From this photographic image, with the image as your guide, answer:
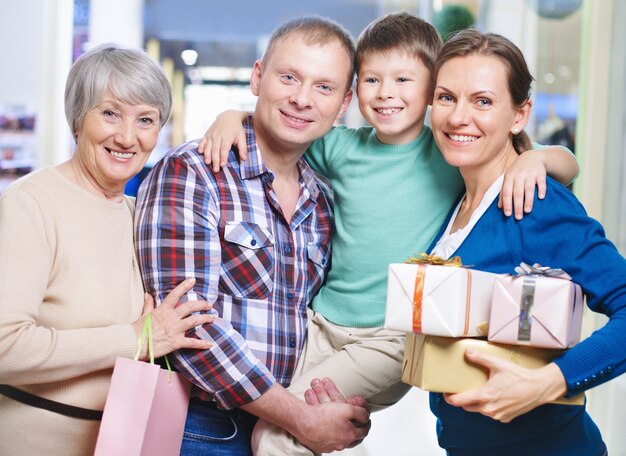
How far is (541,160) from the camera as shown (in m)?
1.74

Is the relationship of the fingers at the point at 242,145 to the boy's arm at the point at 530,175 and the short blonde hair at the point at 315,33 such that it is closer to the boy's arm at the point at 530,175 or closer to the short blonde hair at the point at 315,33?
the short blonde hair at the point at 315,33

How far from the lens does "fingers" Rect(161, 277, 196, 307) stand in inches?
71.6

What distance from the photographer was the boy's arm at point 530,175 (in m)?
1.64

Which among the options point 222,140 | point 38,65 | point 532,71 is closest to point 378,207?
point 222,140

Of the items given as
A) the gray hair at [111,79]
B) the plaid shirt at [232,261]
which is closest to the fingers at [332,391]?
the plaid shirt at [232,261]

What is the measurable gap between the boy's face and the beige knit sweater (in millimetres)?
767

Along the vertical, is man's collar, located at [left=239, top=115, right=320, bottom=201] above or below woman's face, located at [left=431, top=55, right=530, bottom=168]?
below

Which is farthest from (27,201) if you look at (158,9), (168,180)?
(158,9)

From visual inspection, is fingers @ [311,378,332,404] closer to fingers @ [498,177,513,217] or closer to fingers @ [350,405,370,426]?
fingers @ [350,405,370,426]

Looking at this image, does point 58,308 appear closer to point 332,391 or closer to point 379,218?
point 332,391

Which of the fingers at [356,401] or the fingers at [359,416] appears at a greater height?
the fingers at [356,401]

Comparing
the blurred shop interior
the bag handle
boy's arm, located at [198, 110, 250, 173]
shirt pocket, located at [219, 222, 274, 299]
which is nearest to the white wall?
the blurred shop interior

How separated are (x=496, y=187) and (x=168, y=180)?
76 cm

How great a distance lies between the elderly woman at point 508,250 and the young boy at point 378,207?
166mm
